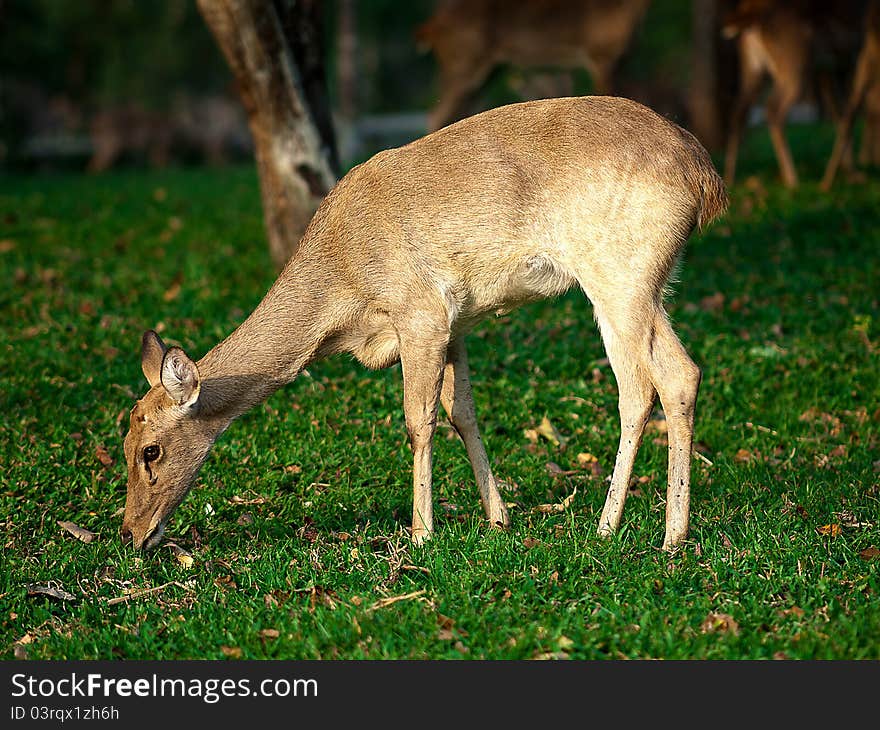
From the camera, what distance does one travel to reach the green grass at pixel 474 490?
189 inches

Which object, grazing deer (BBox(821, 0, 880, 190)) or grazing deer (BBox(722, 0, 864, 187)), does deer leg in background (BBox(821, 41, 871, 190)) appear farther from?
grazing deer (BBox(722, 0, 864, 187))

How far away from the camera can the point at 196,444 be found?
5.58 meters

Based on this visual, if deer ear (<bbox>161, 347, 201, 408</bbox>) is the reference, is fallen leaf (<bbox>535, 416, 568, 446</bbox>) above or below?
below

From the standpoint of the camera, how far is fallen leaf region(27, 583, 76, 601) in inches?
210

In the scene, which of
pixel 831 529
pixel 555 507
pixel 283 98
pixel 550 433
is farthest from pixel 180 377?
pixel 283 98

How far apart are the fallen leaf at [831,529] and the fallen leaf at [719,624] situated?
107 centimetres

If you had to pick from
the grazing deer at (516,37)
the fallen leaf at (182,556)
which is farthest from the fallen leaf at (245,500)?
the grazing deer at (516,37)

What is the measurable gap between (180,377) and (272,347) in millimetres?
502

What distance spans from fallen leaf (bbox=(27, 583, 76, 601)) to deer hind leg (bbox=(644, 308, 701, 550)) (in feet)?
8.48

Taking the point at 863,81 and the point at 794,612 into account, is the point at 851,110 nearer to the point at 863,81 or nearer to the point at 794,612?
the point at 863,81

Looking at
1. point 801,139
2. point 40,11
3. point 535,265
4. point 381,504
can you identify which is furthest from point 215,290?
point 40,11

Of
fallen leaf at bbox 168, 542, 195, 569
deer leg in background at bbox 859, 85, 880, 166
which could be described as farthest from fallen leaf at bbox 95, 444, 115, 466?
deer leg in background at bbox 859, 85, 880, 166

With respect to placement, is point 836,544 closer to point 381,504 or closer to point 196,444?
point 381,504

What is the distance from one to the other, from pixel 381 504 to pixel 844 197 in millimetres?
7647
